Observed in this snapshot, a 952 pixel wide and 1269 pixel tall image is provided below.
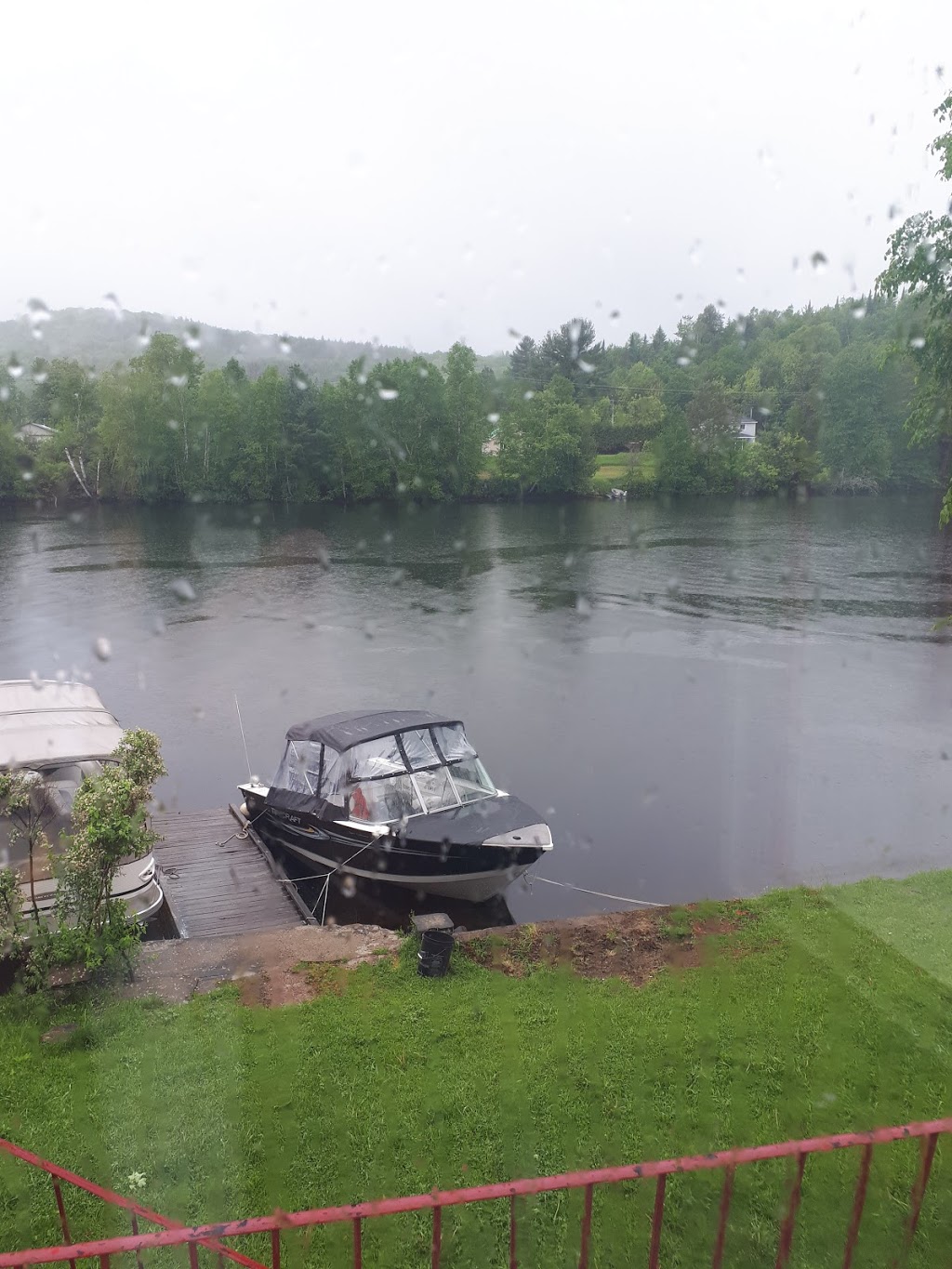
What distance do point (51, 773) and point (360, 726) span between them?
3.43 metres

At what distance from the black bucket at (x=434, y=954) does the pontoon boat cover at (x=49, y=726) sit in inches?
153

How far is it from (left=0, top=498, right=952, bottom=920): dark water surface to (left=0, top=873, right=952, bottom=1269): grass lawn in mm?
3815

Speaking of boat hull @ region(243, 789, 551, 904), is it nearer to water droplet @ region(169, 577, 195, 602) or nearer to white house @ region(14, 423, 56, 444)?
water droplet @ region(169, 577, 195, 602)

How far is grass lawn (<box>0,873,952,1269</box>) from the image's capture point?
4.18 m

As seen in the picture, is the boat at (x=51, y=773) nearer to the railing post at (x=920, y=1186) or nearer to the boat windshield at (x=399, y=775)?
the boat windshield at (x=399, y=775)

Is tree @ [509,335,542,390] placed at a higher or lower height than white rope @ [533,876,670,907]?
higher

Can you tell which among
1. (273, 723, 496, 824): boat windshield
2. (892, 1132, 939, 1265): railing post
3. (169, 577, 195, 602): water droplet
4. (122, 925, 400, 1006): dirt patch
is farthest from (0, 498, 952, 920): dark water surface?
(892, 1132, 939, 1265): railing post

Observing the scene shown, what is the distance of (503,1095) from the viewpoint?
5.14 m

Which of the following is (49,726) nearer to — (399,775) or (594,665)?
(399,775)

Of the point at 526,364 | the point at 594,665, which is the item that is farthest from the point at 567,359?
the point at 594,665

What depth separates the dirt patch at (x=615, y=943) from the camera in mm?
7117

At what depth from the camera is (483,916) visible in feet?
33.1

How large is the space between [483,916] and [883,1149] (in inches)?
230

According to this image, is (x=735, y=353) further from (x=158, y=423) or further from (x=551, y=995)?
(x=551, y=995)
